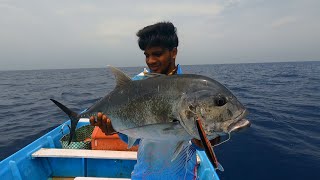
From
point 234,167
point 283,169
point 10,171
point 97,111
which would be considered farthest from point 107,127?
point 283,169

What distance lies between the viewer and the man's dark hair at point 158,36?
132 inches

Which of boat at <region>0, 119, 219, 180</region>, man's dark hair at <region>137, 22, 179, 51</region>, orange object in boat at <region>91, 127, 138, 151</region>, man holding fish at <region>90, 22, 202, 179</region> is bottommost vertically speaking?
boat at <region>0, 119, 219, 180</region>

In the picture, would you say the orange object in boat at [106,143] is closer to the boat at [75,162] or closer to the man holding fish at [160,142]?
the boat at [75,162]

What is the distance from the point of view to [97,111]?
337cm

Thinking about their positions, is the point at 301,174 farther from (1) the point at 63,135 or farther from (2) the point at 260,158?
(1) the point at 63,135

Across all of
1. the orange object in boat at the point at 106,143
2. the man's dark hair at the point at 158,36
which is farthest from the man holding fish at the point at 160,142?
the orange object in boat at the point at 106,143

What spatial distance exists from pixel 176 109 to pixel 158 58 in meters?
0.96

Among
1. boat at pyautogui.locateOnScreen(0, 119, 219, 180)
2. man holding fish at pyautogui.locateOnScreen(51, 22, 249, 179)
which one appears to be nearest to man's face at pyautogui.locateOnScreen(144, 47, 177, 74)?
man holding fish at pyautogui.locateOnScreen(51, 22, 249, 179)

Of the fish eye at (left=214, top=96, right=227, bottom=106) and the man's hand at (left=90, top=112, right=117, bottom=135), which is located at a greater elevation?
the fish eye at (left=214, top=96, right=227, bottom=106)

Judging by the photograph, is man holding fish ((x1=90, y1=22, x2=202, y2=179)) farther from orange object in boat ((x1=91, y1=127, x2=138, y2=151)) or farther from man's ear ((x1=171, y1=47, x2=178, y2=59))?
orange object in boat ((x1=91, y1=127, x2=138, y2=151))

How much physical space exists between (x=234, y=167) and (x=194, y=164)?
5049mm

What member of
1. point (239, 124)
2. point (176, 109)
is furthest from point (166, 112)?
point (239, 124)

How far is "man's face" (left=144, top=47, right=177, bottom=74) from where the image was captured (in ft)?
10.9

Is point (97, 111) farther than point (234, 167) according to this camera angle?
No
